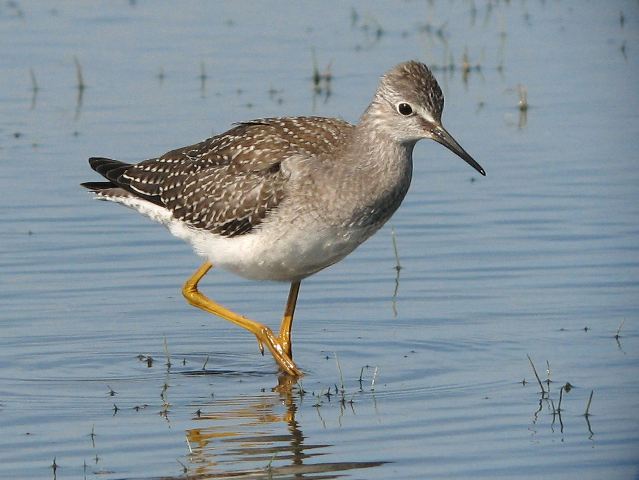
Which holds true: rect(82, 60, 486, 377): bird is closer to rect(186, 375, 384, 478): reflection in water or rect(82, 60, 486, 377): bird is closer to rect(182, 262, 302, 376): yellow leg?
rect(182, 262, 302, 376): yellow leg

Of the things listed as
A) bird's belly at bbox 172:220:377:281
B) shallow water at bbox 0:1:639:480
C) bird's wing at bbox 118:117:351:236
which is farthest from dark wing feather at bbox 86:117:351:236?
shallow water at bbox 0:1:639:480

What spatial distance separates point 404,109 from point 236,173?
4.33 feet

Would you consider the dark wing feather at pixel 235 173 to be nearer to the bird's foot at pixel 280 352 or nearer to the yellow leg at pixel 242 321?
the yellow leg at pixel 242 321

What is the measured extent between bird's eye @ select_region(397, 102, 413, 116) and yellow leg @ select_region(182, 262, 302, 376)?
1.83m

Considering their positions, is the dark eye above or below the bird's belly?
above

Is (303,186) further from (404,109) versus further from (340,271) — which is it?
(340,271)

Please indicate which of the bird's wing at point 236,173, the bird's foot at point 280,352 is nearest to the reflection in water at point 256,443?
the bird's foot at point 280,352

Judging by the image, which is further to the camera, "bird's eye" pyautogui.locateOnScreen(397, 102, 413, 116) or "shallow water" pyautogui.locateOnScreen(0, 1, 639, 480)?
"bird's eye" pyautogui.locateOnScreen(397, 102, 413, 116)

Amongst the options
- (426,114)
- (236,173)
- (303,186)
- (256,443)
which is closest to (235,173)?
(236,173)

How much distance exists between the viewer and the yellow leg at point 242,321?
11.1 meters

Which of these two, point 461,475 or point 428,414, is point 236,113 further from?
point 461,475

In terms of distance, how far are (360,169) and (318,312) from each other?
190 cm

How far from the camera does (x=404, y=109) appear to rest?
10.9m

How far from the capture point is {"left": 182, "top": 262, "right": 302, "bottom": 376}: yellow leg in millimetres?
11148
